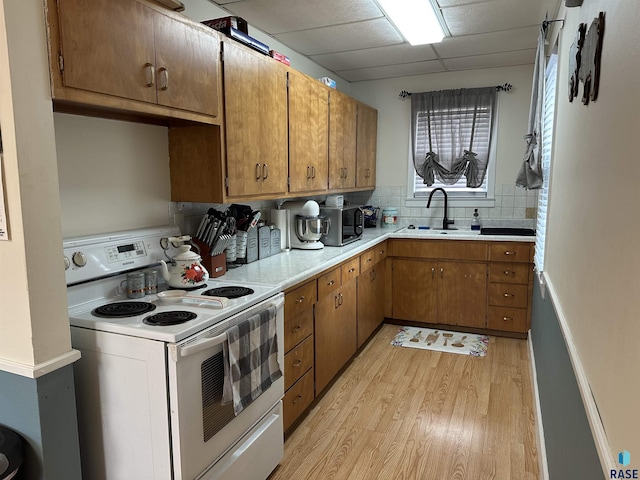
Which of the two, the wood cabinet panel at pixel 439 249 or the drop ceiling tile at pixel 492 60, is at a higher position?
A: the drop ceiling tile at pixel 492 60

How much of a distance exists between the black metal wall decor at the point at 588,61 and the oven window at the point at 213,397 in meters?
1.59

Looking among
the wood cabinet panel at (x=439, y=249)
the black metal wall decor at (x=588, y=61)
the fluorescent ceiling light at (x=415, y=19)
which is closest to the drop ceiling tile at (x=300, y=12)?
the fluorescent ceiling light at (x=415, y=19)

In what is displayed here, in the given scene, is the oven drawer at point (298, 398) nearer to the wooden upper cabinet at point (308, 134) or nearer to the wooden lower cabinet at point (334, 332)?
the wooden lower cabinet at point (334, 332)

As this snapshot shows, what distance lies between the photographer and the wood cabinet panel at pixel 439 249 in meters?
4.07

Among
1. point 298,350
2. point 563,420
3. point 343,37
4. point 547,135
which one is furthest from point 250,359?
point 343,37

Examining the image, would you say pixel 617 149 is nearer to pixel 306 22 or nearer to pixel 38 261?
pixel 38 261

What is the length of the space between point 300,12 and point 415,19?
2.51ft

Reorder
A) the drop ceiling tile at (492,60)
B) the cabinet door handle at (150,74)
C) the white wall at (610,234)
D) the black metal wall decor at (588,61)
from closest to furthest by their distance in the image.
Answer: the white wall at (610,234)
the black metal wall decor at (588,61)
the cabinet door handle at (150,74)
the drop ceiling tile at (492,60)

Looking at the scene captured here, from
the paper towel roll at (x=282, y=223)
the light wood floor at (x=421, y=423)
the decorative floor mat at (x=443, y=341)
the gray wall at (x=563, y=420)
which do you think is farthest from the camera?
the decorative floor mat at (x=443, y=341)

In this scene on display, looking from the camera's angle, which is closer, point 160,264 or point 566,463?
point 566,463

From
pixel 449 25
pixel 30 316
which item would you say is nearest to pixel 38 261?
pixel 30 316

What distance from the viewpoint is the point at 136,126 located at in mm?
2270

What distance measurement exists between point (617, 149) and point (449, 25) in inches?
98.6

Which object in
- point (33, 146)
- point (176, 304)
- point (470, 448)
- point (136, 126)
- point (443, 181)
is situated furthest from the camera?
point (443, 181)
